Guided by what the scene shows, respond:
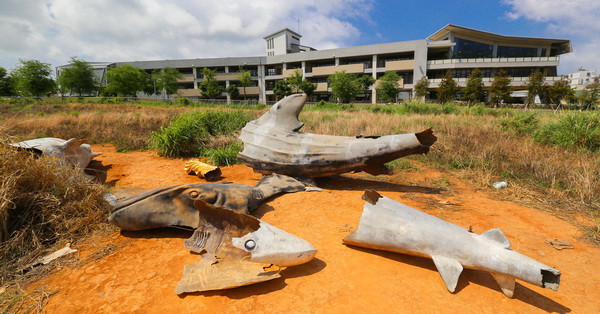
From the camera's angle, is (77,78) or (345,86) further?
(77,78)

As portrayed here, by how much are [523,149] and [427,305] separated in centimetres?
679

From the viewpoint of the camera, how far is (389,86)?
103 feet

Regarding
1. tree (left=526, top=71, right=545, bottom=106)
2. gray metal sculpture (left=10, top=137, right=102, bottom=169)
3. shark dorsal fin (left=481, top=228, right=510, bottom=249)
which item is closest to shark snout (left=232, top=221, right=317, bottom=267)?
shark dorsal fin (left=481, top=228, right=510, bottom=249)

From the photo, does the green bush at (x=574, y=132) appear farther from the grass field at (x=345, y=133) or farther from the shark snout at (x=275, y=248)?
the shark snout at (x=275, y=248)

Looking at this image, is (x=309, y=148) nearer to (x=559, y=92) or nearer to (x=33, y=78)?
(x=559, y=92)

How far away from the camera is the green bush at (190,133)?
7543 millimetres

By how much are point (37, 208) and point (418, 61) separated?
37.8 metres

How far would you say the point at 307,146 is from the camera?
4707mm

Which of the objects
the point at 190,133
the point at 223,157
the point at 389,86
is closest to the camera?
the point at 223,157

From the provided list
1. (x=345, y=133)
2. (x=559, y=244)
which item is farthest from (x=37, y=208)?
(x=345, y=133)

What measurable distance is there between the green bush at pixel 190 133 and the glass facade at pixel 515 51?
141 ft

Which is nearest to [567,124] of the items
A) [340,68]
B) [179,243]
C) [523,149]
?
[523,149]

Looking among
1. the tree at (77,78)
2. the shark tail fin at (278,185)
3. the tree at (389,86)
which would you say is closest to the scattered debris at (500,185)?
the shark tail fin at (278,185)

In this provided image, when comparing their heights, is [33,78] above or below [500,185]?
above
